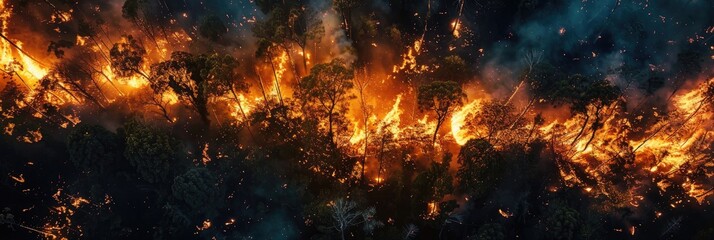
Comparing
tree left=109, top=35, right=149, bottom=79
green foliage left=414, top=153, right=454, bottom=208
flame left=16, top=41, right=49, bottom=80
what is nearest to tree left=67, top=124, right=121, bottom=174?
tree left=109, top=35, right=149, bottom=79

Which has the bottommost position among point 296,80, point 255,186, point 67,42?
point 255,186

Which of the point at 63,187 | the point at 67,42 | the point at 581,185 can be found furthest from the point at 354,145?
the point at 67,42

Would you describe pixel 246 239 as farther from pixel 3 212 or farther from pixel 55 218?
pixel 3 212

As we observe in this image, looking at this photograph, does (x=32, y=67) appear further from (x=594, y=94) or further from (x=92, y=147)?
(x=594, y=94)

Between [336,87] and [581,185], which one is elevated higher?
[336,87]

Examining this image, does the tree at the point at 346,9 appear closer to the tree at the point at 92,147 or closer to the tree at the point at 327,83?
the tree at the point at 327,83

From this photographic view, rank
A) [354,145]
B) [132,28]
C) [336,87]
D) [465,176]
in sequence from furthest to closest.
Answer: [132,28]
[354,145]
[465,176]
[336,87]

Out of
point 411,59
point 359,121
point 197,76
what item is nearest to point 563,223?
point 359,121

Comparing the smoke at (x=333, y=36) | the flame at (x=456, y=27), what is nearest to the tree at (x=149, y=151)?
the smoke at (x=333, y=36)
